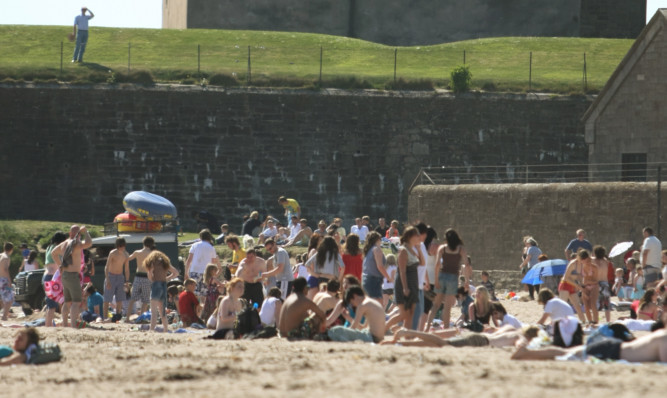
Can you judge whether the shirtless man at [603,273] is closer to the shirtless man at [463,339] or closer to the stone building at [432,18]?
the shirtless man at [463,339]

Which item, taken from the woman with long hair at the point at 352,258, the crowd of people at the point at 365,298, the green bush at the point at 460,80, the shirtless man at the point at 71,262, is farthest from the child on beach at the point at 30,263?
the green bush at the point at 460,80

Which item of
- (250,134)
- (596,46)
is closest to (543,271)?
(250,134)

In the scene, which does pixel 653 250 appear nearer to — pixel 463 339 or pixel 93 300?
pixel 463 339

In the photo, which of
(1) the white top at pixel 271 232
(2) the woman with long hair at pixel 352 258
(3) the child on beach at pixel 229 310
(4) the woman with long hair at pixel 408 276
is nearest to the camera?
(4) the woman with long hair at pixel 408 276

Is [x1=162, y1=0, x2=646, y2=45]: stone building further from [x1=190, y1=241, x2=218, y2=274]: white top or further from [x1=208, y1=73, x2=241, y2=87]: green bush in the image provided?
[x1=190, y1=241, x2=218, y2=274]: white top

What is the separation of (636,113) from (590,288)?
1208 centimetres

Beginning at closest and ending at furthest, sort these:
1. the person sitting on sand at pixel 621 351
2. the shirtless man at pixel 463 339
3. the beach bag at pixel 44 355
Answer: the person sitting on sand at pixel 621 351 → the beach bag at pixel 44 355 → the shirtless man at pixel 463 339

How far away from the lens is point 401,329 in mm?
12938

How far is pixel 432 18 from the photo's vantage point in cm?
4391

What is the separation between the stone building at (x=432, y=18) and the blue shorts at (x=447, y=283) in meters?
29.9

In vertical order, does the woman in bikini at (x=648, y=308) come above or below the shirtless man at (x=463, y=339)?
above

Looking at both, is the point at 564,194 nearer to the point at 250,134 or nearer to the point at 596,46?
the point at 250,134

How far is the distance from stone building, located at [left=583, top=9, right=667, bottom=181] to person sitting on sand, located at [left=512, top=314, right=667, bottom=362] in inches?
617

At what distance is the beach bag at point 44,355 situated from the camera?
1173 cm
